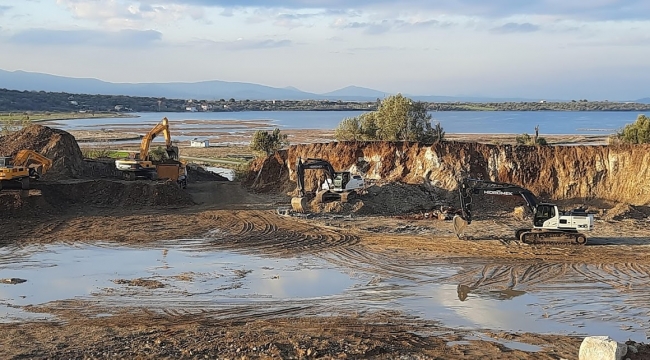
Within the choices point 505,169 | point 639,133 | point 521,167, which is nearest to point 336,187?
point 505,169

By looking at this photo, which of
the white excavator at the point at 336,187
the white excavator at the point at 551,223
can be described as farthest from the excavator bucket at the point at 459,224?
the white excavator at the point at 336,187

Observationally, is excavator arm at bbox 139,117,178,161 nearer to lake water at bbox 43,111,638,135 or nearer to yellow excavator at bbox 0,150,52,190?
yellow excavator at bbox 0,150,52,190

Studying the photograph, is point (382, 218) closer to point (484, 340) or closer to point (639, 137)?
point (484, 340)

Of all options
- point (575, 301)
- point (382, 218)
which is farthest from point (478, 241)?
point (575, 301)

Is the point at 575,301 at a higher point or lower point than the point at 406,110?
lower

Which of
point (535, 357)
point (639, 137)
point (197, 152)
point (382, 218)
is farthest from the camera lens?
point (197, 152)

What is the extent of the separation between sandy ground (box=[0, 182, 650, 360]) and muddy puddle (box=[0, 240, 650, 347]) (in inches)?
13.6

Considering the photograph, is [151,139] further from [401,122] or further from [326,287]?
[326,287]

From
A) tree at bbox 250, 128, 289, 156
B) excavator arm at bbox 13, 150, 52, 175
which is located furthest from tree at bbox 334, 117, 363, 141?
excavator arm at bbox 13, 150, 52, 175

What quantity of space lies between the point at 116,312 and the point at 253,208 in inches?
653

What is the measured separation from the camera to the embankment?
33.2 meters

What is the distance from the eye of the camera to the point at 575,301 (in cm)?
1680

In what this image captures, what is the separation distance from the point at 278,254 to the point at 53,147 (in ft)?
69.1

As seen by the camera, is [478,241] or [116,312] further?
[478,241]
